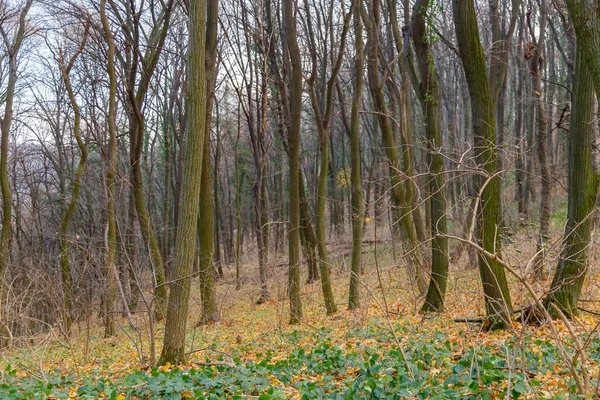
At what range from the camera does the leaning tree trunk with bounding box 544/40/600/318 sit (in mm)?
7168

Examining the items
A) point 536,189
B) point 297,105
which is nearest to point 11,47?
point 297,105

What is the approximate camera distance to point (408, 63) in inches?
430

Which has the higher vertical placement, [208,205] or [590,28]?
[590,28]

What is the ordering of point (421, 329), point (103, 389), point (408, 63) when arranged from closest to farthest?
point (103, 389) < point (421, 329) < point (408, 63)

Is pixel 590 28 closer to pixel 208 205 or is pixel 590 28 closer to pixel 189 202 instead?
pixel 189 202

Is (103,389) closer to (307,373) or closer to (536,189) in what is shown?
(307,373)

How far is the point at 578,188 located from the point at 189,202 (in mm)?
5470

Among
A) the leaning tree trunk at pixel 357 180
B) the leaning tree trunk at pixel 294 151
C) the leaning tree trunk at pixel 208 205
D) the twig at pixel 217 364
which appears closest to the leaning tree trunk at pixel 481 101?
the twig at pixel 217 364

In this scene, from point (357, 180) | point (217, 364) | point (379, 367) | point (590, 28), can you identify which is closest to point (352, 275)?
point (357, 180)

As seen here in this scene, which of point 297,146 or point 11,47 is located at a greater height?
point 11,47

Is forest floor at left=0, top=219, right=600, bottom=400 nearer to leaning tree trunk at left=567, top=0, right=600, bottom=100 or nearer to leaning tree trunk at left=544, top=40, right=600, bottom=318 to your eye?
leaning tree trunk at left=544, top=40, right=600, bottom=318

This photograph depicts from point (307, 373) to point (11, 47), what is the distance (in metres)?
14.5

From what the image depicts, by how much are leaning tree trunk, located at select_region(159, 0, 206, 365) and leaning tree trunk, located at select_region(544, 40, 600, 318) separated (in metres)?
5.00

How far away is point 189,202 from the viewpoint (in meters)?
7.50
